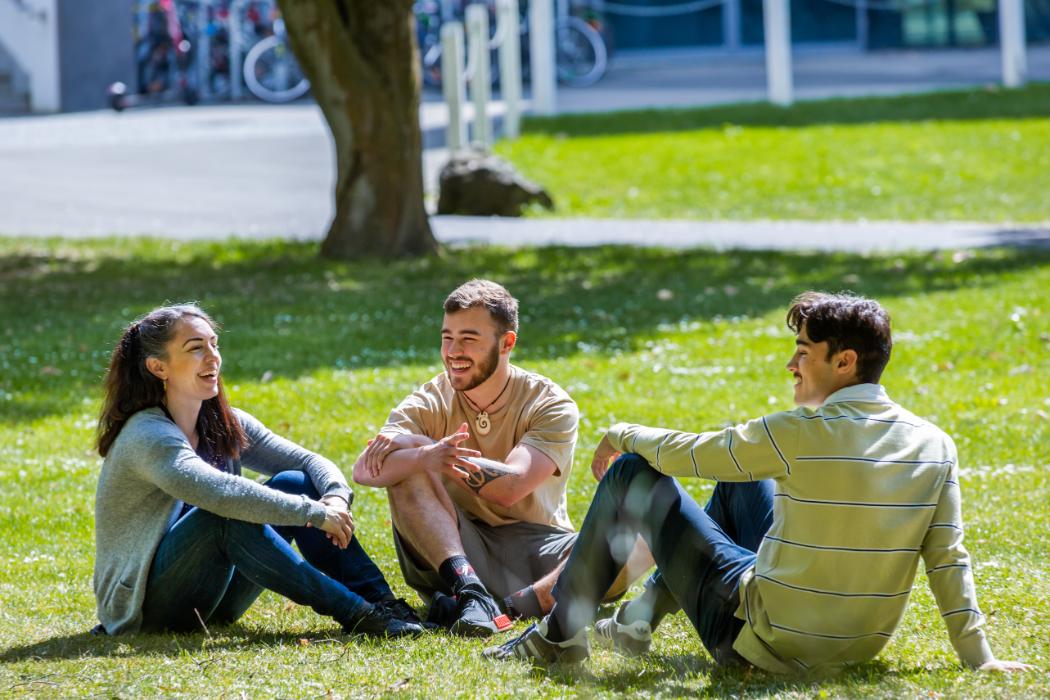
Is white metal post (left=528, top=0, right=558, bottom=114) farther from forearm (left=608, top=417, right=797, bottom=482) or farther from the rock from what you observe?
forearm (left=608, top=417, right=797, bottom=482)

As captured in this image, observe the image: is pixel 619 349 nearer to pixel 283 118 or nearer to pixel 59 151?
pixel 59 151

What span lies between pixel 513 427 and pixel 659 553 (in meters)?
0.95

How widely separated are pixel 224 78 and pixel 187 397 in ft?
75.7

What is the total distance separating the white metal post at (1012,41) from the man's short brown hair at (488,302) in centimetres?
1782

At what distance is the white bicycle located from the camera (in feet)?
85.5

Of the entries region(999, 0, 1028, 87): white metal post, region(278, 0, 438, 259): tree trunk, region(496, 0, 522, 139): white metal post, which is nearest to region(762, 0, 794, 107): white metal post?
region(999, 0, 1028, 87): white metal post

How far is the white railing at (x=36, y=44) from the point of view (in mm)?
25531

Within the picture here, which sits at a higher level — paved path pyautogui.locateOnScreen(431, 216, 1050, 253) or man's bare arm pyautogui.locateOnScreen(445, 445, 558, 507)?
paved path pyautogui.locateOnScreen(431, 216, 1050, 253)

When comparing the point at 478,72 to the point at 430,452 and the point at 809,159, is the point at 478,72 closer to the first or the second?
the point at 809,159

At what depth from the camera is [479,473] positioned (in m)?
5.05

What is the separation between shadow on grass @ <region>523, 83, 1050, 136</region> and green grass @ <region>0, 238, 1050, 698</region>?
7.03 metres

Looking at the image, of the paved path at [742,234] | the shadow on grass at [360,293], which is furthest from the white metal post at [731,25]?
the shadow on grass at [360,293]

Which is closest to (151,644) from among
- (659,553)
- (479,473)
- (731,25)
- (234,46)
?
(479,473)

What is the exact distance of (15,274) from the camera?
1358 centimetres
